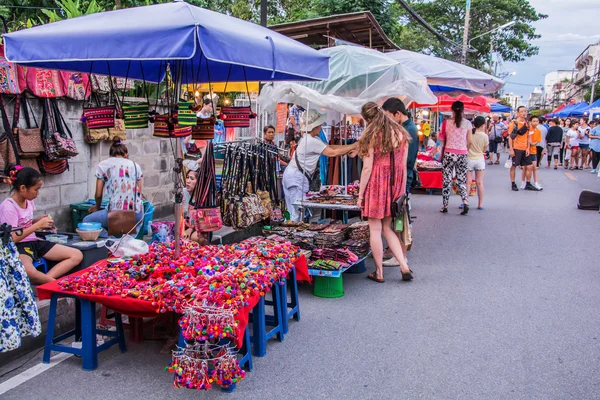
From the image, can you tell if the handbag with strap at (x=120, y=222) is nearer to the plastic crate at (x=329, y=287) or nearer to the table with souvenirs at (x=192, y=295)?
the table with souvenirs at (x=192, y=295)

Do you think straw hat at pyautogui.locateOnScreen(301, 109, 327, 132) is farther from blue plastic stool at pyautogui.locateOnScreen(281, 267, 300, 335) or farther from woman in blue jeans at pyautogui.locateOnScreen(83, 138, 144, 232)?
blue plastic stool at pyautogui.locateOnScreen(281, 267, 300, 335)

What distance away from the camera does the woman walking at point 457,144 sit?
10297mm

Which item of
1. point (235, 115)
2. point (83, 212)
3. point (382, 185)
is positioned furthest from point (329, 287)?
point (83, 212)

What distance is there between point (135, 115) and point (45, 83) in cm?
252

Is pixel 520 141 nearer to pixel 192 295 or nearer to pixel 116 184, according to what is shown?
pixel 116 184

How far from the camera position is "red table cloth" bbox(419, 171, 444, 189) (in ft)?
44.6

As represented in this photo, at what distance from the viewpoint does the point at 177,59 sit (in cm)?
405

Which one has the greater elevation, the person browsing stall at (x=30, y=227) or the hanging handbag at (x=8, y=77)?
the hanging handbag at (x=8, y=77)

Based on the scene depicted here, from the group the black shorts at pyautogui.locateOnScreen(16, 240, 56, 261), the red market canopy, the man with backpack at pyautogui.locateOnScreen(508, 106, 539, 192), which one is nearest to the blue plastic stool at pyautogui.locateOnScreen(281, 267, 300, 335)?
the black shorts at pyautogui.locateOnScreen(16, 240, 56, 261)

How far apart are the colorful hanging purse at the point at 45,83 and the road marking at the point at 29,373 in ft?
11.5

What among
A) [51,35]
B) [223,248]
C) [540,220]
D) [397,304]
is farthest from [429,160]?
[51,35]

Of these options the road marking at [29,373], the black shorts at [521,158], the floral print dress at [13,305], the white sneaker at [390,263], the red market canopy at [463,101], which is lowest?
the road marking at [29,373]

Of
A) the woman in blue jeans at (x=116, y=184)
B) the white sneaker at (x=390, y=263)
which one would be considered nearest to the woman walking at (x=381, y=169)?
the white sneaker at (x=390, y=263)

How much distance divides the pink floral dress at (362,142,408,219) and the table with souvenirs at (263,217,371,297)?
A: 23.3 inches
